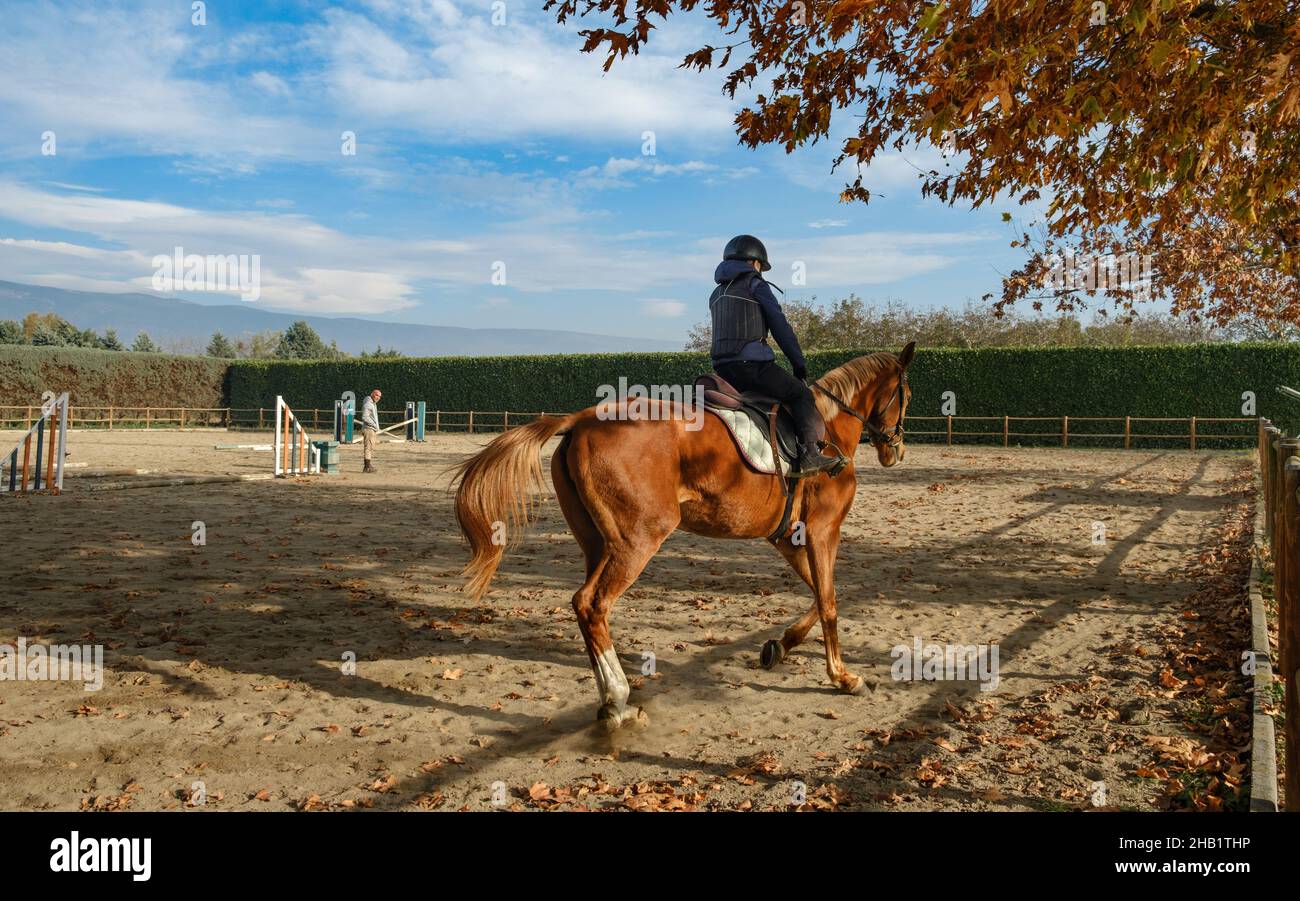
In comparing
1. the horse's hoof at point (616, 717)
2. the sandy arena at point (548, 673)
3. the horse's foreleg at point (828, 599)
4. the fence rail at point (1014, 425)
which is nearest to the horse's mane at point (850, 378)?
the horse's foreleg at point (828, 599)

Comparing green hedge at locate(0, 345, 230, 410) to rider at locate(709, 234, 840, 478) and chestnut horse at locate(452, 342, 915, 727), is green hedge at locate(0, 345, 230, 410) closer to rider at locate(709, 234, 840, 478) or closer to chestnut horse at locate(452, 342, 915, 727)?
chestnut horse at locate(452, 342, 915, 727)

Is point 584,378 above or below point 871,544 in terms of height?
above

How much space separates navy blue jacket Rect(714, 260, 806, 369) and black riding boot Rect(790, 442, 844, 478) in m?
0.57

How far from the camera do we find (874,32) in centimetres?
662

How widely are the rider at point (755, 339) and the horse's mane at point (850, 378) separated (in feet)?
1.66

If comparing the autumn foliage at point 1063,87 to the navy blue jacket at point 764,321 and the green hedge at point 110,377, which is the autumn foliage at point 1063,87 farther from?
the green hedge at point 110,377

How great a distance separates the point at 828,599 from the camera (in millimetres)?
5684

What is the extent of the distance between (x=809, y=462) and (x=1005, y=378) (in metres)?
28.7

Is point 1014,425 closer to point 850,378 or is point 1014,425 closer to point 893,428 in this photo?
point 893,428

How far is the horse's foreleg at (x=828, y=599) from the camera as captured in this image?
214 inches

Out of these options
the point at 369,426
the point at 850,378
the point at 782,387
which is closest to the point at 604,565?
the point at 782,387
